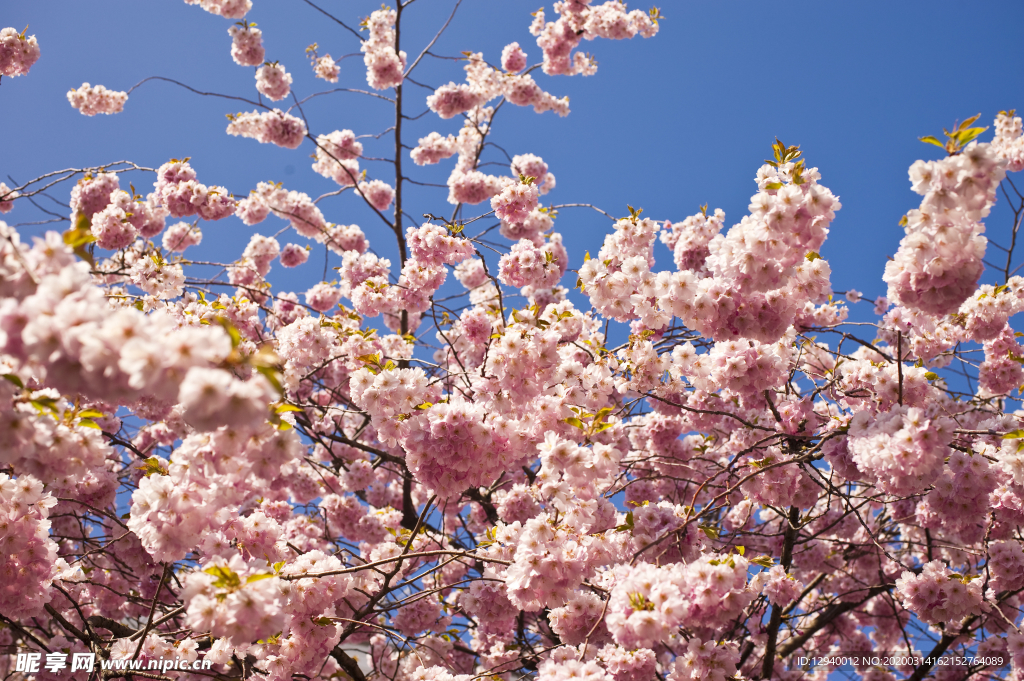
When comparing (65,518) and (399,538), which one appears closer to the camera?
(399,538)

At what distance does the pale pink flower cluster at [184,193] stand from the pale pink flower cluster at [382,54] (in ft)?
8.35

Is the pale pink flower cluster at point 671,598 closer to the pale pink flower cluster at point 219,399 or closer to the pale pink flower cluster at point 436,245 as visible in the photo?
the pale pink flower cluster at point 219,399

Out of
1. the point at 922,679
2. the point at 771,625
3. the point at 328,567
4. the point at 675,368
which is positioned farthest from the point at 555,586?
the point at 922,679

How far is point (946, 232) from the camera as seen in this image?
2.34 m

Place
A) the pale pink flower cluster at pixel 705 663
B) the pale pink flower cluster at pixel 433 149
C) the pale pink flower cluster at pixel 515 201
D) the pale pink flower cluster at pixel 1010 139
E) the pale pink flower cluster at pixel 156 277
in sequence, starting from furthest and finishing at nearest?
the pale pink flower cluster at pixel 433 149 < the pale pink flower cluster at pixel 1010 139 < the pale pink flower cluster at pixel 156 277 < the pale pink flower cluster at pixel 515 201 < the pale pink flower cluster at pixel 705 663

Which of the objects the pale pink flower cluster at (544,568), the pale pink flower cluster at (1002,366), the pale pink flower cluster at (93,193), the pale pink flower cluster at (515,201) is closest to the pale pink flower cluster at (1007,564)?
the pale pink flower cluster at (1002,366)

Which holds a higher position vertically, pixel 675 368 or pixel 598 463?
pixel 675 368

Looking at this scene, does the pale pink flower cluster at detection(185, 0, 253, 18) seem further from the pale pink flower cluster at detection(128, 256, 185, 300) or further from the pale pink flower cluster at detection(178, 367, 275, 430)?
the pale pink flower cluster at detection(178, 367, 275, 430)

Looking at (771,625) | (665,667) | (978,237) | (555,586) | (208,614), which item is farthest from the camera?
(771,625)

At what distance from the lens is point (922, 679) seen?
5043 mm

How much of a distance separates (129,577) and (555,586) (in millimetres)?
4430

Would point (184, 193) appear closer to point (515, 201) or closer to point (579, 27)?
point (515, 201)

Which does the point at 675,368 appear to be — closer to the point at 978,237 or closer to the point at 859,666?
the point at 978,237

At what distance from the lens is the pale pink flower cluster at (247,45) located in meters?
6.93
